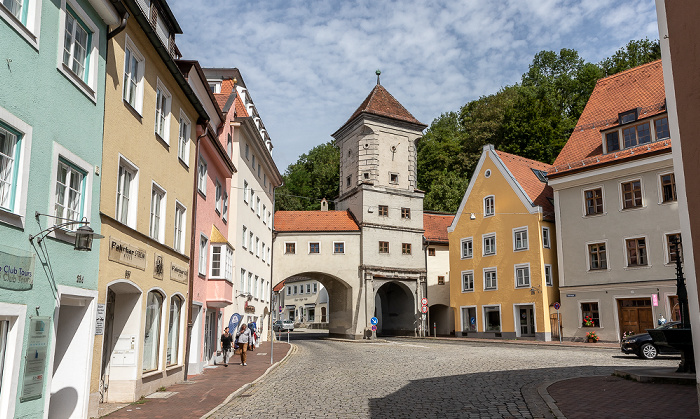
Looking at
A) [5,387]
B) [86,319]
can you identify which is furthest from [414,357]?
[5,387]

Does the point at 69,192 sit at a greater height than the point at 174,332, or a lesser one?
greater

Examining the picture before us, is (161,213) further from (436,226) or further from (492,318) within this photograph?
(436,226)

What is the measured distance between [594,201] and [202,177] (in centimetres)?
2509

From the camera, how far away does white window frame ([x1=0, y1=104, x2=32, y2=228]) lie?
827 centimetres

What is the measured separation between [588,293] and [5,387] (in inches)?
1311

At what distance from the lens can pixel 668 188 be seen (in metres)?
32.6

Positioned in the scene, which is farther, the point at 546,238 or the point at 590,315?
the point at 546,238

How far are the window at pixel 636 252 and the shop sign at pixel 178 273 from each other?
26.0 meters

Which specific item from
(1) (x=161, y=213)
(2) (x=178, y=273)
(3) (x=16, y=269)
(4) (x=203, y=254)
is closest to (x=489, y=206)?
(4) (x=203, y=254)

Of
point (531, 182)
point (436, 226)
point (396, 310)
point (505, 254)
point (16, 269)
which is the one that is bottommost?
point (396, 310)

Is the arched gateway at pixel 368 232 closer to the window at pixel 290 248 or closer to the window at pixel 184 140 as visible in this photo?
the window at pixel 290 248

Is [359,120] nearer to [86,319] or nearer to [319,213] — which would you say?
[319,213]

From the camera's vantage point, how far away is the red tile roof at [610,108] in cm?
3528

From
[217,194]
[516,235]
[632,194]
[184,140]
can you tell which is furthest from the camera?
[516,235]
